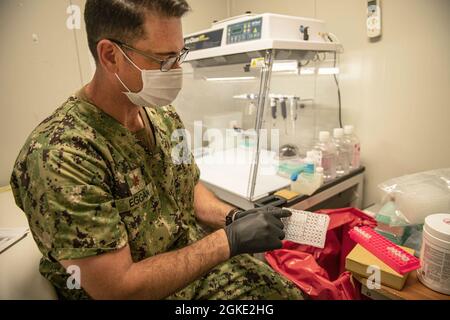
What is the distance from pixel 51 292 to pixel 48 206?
33cm

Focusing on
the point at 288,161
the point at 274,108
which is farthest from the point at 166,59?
the point at 288,161

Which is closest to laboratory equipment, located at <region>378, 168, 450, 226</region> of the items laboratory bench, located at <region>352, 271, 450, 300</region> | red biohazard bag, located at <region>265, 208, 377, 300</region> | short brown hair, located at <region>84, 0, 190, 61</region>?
red biohazard bag, located at <region>265, 208, 377, 300</region>

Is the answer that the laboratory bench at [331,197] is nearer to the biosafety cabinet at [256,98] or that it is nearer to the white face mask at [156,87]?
the biosafety cabinet at [256,98]

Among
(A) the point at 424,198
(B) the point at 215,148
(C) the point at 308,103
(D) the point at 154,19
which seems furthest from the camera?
(B) the point at 215,148

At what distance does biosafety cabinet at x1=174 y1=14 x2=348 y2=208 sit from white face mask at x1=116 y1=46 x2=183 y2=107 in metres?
0.45

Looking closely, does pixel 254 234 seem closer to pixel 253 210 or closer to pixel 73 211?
pixel 253 210

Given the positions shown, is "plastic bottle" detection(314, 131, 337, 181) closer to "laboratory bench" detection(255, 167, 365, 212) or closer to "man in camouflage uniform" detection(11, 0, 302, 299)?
"laboratory bench" detection(255, 167, 365, 212)

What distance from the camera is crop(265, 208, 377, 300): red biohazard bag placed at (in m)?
1.05

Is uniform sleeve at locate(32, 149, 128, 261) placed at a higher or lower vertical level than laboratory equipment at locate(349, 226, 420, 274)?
higher

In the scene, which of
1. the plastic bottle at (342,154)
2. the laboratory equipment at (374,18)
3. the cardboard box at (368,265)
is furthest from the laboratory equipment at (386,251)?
the laboratory equipment at (374,18)

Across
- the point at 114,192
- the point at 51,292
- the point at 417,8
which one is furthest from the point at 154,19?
the point at 417,8

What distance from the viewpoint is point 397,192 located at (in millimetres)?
1170

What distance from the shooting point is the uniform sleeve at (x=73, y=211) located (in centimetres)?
67

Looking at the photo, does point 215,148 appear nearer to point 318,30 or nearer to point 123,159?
point 318,30
